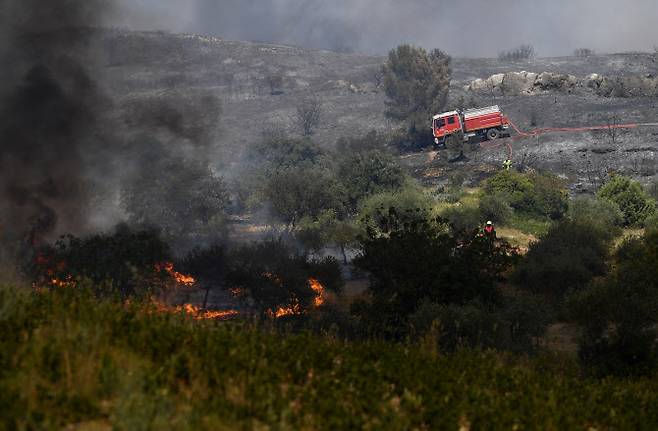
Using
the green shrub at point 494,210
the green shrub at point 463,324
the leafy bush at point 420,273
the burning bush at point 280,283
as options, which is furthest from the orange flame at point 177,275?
the green shrub at point 494,210

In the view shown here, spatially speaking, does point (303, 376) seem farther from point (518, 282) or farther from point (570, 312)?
point (518, 282)

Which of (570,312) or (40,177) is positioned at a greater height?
(40,177)

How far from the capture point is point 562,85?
8738 cm

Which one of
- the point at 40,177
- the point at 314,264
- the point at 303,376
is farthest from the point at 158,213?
the point at 303,376

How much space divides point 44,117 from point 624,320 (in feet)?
82.3

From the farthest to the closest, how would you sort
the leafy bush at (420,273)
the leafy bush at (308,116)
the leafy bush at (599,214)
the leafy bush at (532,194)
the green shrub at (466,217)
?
the leafy bush at (308,116) < the leafy bush at (532,194) < the green shrub at (466,217) < the leafy bush at (599,214) < the leafy bush at (420,273)

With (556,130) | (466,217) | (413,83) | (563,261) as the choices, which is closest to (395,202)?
(466,217)

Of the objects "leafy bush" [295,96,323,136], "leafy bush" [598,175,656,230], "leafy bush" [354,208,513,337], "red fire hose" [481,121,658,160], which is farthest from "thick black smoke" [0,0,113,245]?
"leafy bush" [295,96,323,136]

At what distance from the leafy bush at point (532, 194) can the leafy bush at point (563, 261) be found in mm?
8966

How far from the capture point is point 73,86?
3456 centimetres

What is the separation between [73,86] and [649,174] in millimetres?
38220

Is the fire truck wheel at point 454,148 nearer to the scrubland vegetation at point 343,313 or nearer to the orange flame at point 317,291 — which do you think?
the scrubland vegetation at point 343,313

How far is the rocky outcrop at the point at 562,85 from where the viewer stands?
268 feet

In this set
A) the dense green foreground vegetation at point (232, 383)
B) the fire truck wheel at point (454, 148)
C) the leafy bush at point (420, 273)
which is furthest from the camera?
the fire truck wheel at point (454, 148)
